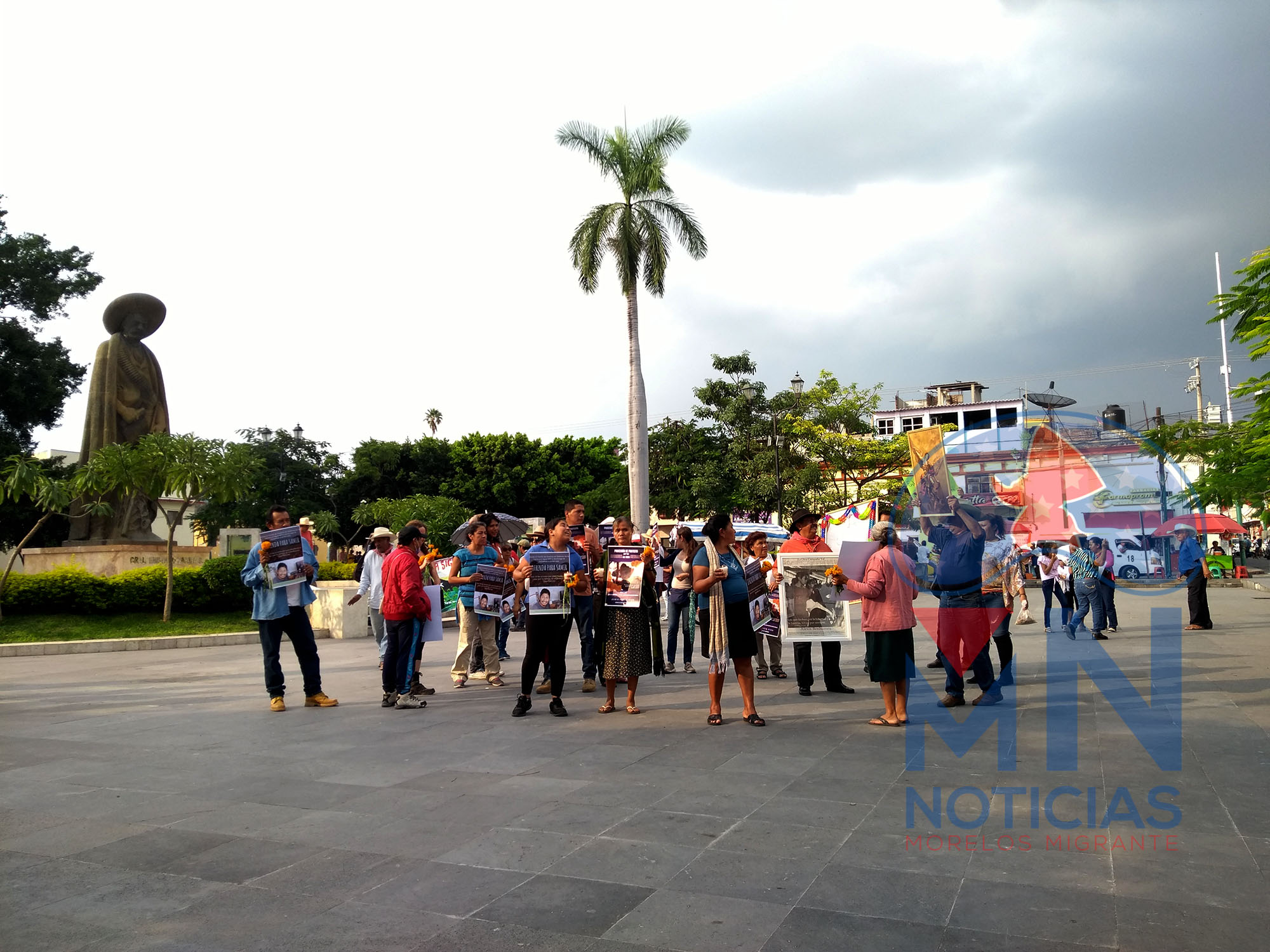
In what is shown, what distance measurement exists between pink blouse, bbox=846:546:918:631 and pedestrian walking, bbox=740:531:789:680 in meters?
2.72

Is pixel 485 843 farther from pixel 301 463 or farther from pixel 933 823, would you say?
pixel 301 463

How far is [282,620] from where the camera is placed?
9820 mm

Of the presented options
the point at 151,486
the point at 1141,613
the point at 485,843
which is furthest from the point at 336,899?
the point at 1141,613

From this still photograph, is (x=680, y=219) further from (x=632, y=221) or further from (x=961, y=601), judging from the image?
(x=961, y=601)

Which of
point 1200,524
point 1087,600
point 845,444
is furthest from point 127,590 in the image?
point 845,444

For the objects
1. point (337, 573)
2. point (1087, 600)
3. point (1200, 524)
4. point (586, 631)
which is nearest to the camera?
point (1200, 524)

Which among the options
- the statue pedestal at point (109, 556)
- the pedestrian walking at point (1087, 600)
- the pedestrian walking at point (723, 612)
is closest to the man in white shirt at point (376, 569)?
the pedestrian walking at point (723, 612)

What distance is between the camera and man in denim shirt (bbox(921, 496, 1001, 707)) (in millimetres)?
9188

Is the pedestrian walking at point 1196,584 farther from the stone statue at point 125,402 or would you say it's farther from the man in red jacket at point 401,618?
the stone statue at point 125,402

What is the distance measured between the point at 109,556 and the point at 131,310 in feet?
23.1

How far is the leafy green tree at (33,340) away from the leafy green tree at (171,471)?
1310 cm

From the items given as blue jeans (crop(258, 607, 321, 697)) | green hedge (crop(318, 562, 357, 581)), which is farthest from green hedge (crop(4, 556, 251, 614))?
blue jeans (crop(258, 607, 321, 697))

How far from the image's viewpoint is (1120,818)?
5.18 metres

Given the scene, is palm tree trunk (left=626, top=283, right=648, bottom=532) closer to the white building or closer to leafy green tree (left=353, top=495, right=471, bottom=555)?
leafy green tree (left=353, top=495, right=471, bottom=555)
